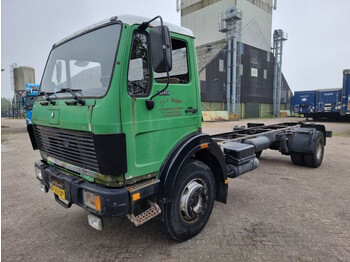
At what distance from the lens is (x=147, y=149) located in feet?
8.58

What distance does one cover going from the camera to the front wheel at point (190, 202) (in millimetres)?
2857

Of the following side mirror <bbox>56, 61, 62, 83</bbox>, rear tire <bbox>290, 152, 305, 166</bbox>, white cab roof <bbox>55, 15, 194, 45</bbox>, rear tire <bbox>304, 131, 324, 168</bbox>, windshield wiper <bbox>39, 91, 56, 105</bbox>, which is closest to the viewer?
white cab roof <bbox>55, 15, 194, 45</bbox>

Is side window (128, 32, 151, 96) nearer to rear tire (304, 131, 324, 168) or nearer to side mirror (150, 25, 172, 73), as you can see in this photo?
side mirror (150, 25, 172, 73)

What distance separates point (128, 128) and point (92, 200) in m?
0.82

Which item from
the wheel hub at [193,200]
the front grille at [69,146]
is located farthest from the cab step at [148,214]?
the front grille at [69,146]

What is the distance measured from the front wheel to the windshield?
57.1 inches

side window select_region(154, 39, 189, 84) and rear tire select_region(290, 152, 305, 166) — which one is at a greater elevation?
side window select_region(154, 39, 189, 84)

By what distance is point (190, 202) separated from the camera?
3.03 m

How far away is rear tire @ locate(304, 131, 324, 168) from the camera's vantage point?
6.29 metres

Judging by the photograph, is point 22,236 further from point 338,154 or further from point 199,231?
point 338,154

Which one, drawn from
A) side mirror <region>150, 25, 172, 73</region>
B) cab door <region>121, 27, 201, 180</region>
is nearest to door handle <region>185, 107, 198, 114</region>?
cab door <region>121, 27, 201, 180</region>

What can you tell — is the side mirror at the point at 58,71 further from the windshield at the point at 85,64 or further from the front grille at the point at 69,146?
the front grille at the point at 69,146

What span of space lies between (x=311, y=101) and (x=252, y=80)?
896 cm

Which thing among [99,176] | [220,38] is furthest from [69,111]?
[220,38]
